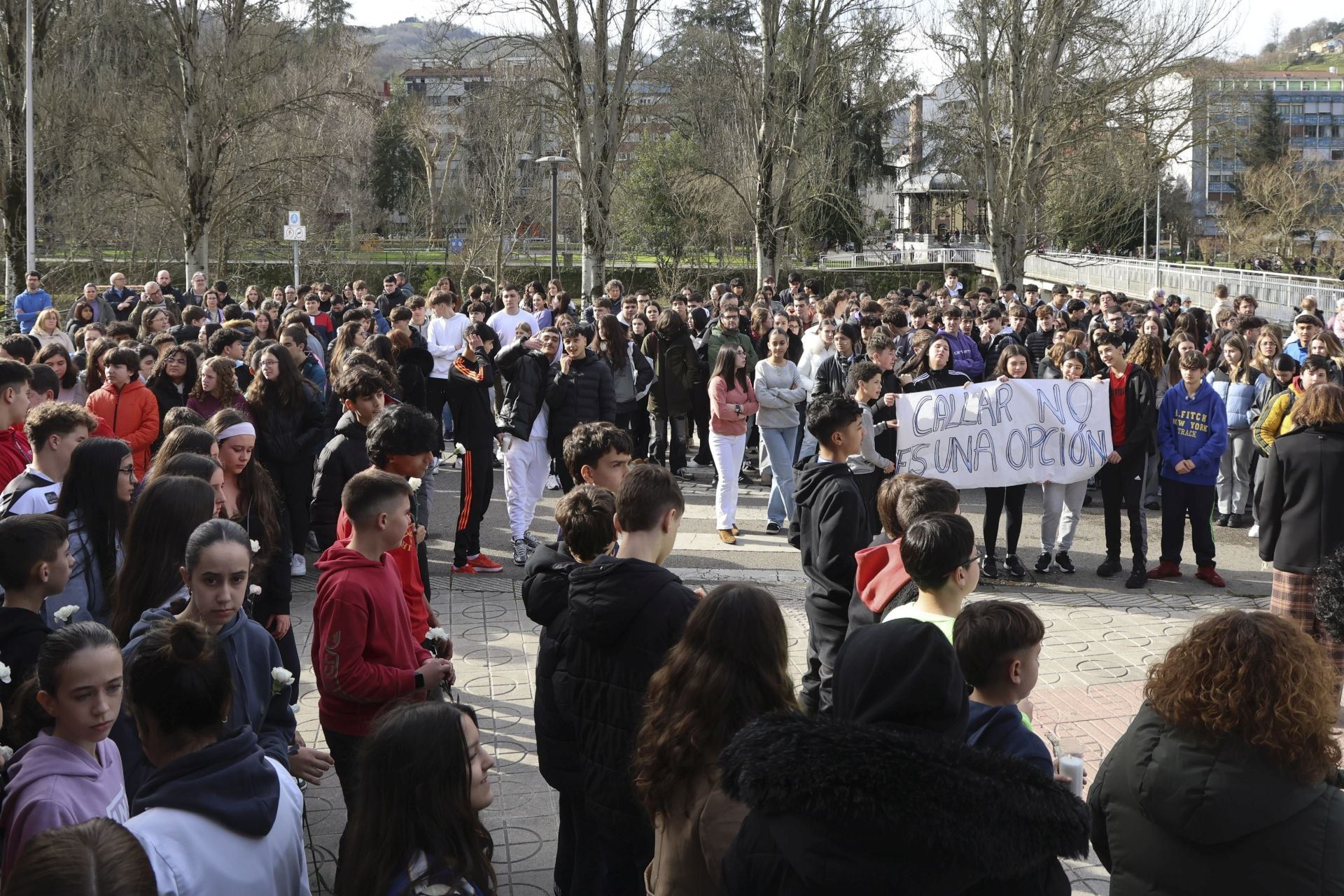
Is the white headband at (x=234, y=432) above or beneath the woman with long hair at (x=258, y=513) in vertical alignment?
above

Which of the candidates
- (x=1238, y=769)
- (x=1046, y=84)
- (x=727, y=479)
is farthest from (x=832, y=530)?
(x=1046, y=84)

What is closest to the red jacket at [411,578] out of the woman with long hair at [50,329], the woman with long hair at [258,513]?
the woman with long hair at [258,513]

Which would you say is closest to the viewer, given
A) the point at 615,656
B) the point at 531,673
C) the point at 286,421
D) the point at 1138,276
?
the point at 615,656

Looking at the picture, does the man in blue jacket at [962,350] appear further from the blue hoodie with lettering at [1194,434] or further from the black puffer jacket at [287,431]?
the black puffer jacket at [287,431]

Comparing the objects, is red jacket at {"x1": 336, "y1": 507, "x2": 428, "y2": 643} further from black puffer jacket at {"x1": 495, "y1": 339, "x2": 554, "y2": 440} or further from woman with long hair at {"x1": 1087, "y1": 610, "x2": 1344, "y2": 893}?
black puffer jacket at {"x1": 495, "y1": 339, "x2": 554, "y2": 440}

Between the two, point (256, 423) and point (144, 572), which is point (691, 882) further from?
point (256, 423)

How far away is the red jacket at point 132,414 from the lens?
846 cm

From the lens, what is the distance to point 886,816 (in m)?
2.41

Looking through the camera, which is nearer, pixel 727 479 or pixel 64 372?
pixel 64 372

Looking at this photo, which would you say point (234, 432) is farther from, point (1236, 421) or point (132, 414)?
point (1236, 421)

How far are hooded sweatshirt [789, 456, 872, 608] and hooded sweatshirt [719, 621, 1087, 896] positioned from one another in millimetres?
3048

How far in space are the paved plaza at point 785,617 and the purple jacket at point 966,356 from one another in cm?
140

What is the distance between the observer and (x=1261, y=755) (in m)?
2.99

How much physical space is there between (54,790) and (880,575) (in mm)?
3094
